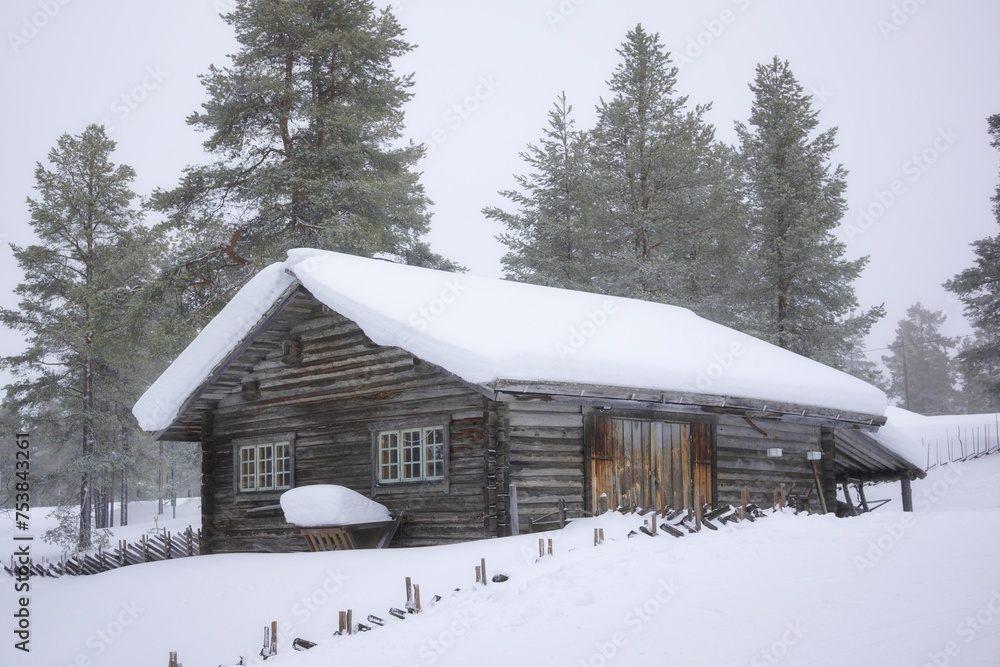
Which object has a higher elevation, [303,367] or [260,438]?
[303,367]

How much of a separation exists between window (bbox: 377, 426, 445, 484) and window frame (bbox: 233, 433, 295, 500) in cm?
246

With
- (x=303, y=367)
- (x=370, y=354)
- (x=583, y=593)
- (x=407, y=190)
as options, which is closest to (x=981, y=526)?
(x=583, y=593)

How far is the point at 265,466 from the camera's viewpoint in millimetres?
17141

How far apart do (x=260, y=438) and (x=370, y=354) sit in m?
3.53

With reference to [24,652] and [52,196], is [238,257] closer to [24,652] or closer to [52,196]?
[52,196]

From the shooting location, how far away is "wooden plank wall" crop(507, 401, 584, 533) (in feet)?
44.2

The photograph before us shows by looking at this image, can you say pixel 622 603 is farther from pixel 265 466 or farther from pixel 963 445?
pixel 963 445

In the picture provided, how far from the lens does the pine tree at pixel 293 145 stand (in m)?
25.0

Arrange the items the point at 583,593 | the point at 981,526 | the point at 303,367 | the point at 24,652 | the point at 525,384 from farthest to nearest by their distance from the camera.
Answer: the point at 303,367 < the point at 24,652 < the point at 525,384 < the point at 981,526 < the point at 583,593

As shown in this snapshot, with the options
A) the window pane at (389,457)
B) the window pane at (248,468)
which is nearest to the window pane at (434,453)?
the window pane at (389,457)

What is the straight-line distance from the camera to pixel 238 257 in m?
25.3

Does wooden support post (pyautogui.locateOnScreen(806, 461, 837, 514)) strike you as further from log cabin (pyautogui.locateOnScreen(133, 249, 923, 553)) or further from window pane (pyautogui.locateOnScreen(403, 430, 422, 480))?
window pane (pyautogui.locateOnScreen(403, 430, 422, 480))

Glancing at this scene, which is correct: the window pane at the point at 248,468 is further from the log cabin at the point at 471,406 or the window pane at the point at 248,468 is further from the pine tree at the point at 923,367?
the pine tree at the point at 923,367

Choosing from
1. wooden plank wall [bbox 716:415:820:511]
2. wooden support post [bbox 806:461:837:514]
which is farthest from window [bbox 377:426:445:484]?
wooden support post [bbox 806:461:837:514]
